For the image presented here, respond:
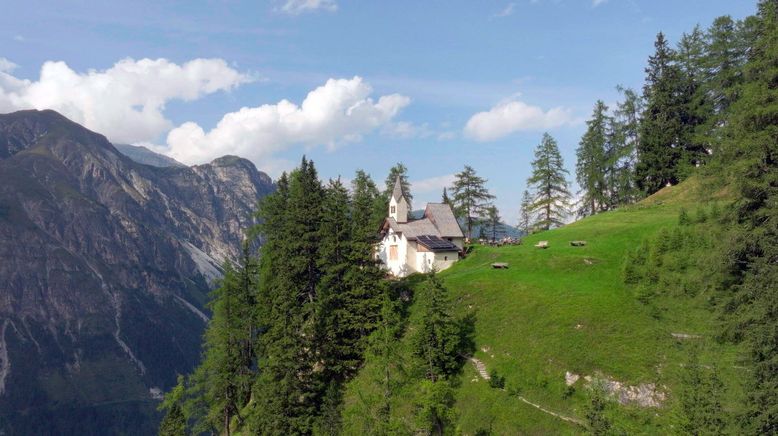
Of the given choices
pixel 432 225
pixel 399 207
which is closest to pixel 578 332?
pixel 432 225

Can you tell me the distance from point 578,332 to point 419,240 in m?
25.6

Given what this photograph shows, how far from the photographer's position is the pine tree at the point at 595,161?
8244 centimetres

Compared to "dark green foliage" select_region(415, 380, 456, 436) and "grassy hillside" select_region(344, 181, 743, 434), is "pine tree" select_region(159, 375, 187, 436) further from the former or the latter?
"dark green foliage" select_region(415, 380, 456, 436)

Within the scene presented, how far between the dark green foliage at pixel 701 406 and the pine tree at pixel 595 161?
6075 cm

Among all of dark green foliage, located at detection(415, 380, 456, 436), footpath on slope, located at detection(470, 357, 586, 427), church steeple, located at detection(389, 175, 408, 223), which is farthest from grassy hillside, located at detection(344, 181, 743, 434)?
church steeple, located at detection(389, 175, 408, 223)

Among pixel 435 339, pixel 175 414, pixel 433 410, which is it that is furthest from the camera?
pixel 175 414

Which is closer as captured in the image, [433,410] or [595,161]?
[433,410]

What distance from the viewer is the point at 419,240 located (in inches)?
2469

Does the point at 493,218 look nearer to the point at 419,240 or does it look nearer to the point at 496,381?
the point at 419,240

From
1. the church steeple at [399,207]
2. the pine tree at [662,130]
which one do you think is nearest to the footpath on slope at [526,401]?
the church steeple at [399,207]

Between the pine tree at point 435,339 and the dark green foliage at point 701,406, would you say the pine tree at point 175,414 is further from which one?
the dark green foliage at point 701,406

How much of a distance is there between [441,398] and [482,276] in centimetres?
2132

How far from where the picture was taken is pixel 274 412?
4116cm

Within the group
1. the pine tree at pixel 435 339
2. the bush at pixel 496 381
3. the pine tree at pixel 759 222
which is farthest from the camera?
the pine tree at pixel 435 339
